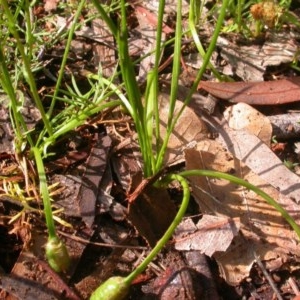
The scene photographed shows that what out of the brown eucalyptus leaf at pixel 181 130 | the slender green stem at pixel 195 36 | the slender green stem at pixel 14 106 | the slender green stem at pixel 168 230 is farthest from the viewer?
the slender green stem at pixel 195 36

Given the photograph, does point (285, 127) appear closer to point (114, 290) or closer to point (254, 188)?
point (254, 188)

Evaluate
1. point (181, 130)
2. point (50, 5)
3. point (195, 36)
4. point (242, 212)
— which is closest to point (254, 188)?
point (242, 212)

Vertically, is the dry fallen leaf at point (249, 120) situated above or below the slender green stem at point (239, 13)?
below

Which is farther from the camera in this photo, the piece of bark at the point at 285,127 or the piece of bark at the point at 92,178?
the piece of bark at the point at 285,127

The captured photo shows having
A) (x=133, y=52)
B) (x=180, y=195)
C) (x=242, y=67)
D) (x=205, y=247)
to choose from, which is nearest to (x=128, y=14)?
(x=133, y=52)

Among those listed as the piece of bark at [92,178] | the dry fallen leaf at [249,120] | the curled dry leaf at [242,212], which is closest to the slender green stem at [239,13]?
the dry fallen leaf at [249,120]

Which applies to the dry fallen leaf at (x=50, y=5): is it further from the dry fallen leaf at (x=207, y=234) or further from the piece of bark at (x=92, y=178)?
the dry fallen leaf at (x=207, y=234)
